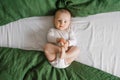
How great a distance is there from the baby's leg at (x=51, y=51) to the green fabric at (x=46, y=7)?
0.23 metres

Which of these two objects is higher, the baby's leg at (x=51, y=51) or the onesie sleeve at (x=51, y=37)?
→ the onesie sleeve at (x=51, y=37)

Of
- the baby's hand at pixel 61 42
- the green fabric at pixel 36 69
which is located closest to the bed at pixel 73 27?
the green fabric at pixel 36 69

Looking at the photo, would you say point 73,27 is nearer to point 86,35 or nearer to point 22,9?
point 86,35

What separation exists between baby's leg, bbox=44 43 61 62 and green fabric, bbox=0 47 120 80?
3 centimetres

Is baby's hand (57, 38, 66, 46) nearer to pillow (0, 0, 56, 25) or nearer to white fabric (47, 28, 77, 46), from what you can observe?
white fabric (47, 28, 77, 46)

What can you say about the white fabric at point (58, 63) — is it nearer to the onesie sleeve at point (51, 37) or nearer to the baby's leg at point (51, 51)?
the baby's leg at point (51, 51)

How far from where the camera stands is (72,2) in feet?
4.23

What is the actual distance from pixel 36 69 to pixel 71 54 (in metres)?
0.22

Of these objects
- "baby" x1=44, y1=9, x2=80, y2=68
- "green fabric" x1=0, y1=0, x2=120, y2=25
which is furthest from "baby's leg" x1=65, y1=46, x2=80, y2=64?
"green fabric" x1=0, y1=0, x2=120, y2=25

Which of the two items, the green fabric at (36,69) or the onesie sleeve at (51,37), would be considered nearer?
the green fabric at (36,69)

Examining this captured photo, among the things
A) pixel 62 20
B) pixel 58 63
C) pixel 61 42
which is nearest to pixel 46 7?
pixel 62 20

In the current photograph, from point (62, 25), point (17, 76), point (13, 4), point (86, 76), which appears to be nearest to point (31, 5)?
point (13, 4)

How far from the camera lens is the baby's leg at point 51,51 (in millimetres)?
1218

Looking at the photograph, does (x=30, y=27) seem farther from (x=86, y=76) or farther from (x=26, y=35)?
(x=86, y=76)
